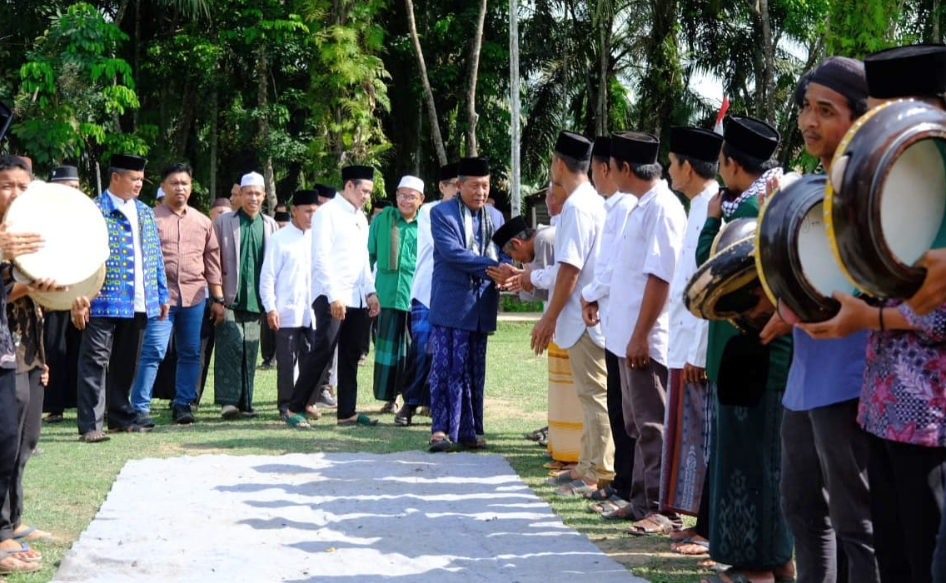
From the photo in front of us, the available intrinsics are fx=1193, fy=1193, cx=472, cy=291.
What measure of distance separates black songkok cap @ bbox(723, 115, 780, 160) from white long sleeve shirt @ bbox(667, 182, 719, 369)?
524mm

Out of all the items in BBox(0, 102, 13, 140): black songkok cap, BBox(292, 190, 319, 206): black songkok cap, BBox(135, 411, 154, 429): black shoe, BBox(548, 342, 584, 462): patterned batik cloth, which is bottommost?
BBox(135, 411, 154, 429): black shoe

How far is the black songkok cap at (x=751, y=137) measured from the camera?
5.18 metres

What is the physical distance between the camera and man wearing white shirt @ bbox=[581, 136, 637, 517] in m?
6.95

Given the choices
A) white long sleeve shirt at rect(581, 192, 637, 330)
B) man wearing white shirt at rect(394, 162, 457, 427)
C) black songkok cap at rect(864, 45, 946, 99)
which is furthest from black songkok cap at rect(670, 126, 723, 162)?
man wearing white shirt at rect(394, 162, 457, 427)

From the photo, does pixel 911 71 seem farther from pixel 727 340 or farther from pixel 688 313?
pixel 688 313

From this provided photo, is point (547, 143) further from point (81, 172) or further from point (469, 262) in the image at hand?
point (469, 262)

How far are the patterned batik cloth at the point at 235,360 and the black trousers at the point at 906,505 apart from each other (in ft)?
26.6

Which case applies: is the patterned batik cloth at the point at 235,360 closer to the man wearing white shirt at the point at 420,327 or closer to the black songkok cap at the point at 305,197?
the black songkok cap at the point at 305,197

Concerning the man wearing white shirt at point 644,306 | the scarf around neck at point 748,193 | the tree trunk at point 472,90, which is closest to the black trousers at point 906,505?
the scarf around neck at point 748,193

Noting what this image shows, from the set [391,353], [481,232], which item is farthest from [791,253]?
[391,353]

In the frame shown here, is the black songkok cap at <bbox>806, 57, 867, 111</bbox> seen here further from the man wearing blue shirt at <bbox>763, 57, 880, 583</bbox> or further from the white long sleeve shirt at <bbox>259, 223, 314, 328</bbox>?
the white long sleeve shirt at <bbox>259, 223, 314, 328</bbox>

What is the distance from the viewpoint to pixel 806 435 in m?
4.15

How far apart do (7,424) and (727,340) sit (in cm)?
304

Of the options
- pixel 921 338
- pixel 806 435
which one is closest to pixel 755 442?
pixel 806 435
